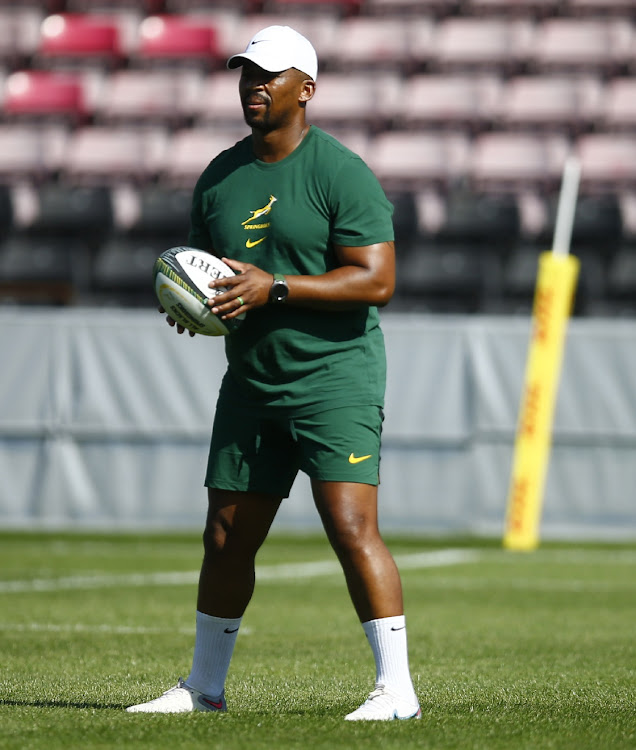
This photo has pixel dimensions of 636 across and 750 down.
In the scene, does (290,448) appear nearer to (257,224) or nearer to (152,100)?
(257,224)

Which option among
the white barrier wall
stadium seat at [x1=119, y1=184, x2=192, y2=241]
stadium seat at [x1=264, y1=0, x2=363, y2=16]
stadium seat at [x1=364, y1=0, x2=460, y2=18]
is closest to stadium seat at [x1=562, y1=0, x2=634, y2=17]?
stadium seat at [x1=364, y1=0, x2=460, y2=18]

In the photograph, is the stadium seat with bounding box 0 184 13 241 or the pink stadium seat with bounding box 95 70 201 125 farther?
the pink stadium seat with bounding box 95 70 201 125

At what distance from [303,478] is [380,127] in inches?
229

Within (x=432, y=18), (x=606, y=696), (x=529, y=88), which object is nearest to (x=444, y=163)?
(x=529, y=88)

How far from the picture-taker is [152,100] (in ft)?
59.0

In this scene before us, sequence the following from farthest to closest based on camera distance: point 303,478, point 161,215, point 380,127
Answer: point 380,127, point 161,215, point 303,478

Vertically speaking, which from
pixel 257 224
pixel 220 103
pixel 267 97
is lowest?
pixel 220 103

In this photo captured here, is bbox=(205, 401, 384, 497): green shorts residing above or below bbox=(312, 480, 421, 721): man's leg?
above

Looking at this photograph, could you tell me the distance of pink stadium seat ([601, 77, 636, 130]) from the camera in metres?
16.7

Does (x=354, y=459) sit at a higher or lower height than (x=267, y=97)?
lower

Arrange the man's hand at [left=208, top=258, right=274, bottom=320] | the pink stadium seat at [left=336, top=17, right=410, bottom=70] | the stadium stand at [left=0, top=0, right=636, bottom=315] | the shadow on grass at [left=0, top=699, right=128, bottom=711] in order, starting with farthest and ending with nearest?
the pink stadium seat at [left=336, top=17, right=410, bottom=70], the stadium stand at [left=0, top=0, right=636, bottom=315], the shadow on grass at [left=0, top=699, right=128, bottom=711], the man's hand at [left=208, top=258, right=274, bottom=320]

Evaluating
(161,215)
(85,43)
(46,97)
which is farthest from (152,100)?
(161,215)

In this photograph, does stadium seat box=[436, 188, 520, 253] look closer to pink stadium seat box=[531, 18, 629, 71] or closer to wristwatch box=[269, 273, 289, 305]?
pink stadium seat box=[531, 18, 629, 71]

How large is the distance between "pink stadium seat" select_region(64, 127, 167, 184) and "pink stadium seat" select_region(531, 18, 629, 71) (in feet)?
15.7
